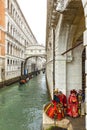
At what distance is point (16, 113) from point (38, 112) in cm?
108

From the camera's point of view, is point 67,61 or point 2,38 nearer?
point 67,61

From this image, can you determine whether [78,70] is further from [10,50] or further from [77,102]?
[10,50]

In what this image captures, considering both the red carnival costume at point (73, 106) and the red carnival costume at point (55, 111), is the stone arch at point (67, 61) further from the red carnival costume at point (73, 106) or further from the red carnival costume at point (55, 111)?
the red carnival costume at point (55, 111)

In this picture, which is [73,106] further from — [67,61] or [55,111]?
[67,61]

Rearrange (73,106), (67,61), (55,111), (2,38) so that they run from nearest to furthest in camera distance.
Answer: (55,111), (73,106), (67,61), (2,38)

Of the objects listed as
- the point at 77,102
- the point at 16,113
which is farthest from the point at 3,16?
the point at 77,102

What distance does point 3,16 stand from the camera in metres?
24.6

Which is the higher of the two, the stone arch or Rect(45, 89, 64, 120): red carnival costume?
the stone arch

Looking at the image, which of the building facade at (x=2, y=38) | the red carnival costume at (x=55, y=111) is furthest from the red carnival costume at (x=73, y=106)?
the building facade at (x=2, y=38)

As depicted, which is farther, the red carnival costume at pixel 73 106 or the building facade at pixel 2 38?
the building facade at pixel 2 38

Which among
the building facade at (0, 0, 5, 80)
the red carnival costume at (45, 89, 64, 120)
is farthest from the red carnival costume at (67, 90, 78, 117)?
the building facade at (0, 0, 5, 80)

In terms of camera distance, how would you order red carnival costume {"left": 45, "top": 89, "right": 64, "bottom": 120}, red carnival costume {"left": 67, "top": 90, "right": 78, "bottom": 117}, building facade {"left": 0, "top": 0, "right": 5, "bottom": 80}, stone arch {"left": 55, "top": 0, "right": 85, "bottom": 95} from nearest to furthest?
1. red carnival costume {"left": 45, "top": 89, "right": 64, "bottom": 120}
2. red carnival costume {"left": 67, "top": 90, "right": 78, "bottom": 117}
3. stone arch {"left": 55, "top": 0, "right": 85, "bottom": 95}
4. building facade {"left": 0, "top": 0, "right": 5, "bottom": 80}

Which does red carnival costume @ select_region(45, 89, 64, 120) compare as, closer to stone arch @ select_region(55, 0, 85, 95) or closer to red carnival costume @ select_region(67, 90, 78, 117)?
red carnival costume @ select_region(67, 90, 78, 117)

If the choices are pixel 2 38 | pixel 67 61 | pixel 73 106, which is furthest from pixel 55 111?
pixel 2 38
